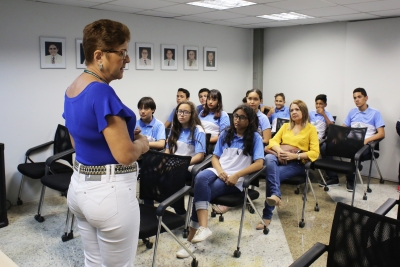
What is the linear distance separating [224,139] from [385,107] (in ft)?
10.4

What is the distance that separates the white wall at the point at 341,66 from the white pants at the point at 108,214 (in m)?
5.06

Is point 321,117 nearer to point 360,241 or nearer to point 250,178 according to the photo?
point 250,178

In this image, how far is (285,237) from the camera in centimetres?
364

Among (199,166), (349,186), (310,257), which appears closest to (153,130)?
(199,166)

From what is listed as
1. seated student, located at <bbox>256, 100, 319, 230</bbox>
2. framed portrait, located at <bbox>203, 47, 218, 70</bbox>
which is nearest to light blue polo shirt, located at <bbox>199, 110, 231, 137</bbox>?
seated student, located at <bbox>256, 100, 319, 230</bbox>

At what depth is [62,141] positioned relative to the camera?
4.68 m

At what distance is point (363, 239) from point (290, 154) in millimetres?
2225

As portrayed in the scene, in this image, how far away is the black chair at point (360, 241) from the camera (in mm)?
1720

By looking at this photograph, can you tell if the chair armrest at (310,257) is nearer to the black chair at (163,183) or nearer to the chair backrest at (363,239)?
Result: the chair backrest at (363,239)

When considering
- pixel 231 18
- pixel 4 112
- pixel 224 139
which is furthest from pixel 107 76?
pixel 231 18

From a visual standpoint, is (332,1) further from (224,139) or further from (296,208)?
(296,208)

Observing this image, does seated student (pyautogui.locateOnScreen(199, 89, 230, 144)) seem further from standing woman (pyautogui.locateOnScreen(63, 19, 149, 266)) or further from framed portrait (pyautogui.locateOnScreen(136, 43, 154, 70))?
standing woman (pyautogui.locateOnScreen(63, 19, 149, 266))

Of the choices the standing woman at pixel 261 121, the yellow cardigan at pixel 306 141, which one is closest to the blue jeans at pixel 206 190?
the yellow cardigan at pixel 306 141

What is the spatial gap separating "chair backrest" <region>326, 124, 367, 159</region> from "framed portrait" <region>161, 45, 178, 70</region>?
259 cm
